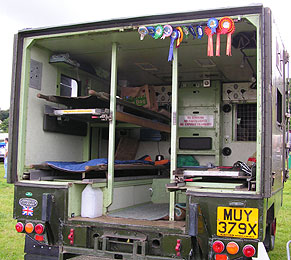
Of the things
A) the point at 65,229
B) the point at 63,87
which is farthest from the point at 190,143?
the point at 65,229

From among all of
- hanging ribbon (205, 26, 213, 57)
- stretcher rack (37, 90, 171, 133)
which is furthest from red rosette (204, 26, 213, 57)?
stretcher rack (37, 90, 171, 133)

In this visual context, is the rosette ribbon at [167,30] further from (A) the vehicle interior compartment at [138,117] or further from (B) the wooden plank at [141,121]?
(B) the wooden plank at [141,121]

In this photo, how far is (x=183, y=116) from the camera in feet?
22.4

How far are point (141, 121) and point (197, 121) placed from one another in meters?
1.31

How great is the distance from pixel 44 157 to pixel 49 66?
123cm

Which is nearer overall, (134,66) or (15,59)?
(15,59)

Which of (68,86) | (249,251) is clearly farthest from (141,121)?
(249,251)

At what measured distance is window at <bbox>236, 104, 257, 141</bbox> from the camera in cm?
655

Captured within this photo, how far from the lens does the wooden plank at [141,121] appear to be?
498cm

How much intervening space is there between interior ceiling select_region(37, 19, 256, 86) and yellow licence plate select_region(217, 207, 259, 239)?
1.92m

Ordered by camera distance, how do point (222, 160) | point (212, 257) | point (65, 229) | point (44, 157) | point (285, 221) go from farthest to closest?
point (285, 221) → point (222, 160) → point (44, 157) → point (65, 229) → point (212, 257)

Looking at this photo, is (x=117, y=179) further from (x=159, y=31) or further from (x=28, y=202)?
(x=159, y=31)

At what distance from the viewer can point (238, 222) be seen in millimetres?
3471

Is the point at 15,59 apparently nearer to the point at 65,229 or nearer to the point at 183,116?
the point at 65,229
